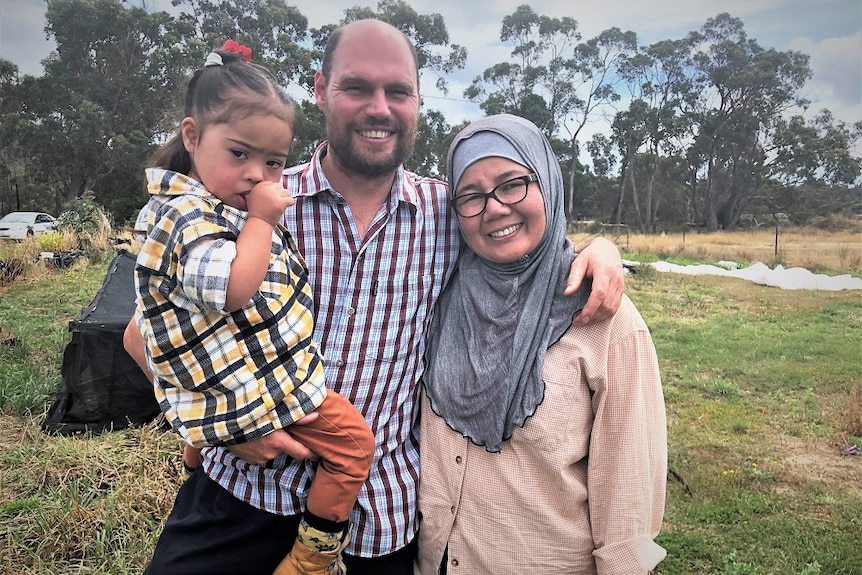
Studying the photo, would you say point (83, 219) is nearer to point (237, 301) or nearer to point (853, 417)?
point (237, 301)

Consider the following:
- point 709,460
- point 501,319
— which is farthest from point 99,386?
point 709,460

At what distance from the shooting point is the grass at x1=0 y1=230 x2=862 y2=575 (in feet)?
8.98

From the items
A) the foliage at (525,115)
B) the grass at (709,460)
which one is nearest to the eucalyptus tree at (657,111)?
the foliage at (525,115)

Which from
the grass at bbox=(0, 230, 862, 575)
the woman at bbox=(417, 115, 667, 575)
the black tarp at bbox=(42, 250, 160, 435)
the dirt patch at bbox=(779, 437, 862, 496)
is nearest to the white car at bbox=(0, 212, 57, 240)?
the grass at bbox=(0, 230, 862, 575)

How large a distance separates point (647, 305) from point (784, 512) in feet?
14.4

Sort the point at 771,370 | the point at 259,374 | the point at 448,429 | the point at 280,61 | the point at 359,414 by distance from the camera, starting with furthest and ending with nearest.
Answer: the point at 280,61, the point at 771,370, the point at 448,429, the point at 359,414, the point at 259,374

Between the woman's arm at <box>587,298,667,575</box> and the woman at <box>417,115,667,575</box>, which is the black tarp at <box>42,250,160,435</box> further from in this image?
the woman's arm at <box>587,298,667,575</box>

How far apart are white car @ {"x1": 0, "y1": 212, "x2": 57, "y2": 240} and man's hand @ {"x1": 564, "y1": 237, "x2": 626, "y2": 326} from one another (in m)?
11.9

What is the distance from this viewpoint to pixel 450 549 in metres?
1.45

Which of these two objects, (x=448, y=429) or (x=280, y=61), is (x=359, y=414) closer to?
(x=448, y=429)

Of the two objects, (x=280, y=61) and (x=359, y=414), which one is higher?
(x=280, y=61)

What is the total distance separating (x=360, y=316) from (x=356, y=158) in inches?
15.8

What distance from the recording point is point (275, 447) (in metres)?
1.28

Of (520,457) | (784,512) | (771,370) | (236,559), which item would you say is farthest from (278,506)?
(771,370)
